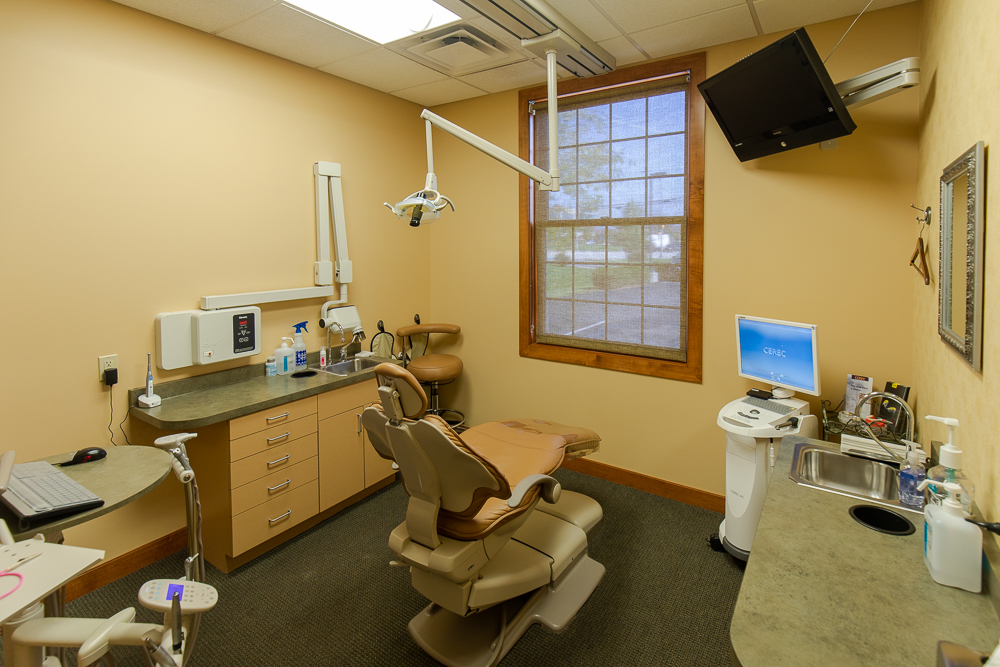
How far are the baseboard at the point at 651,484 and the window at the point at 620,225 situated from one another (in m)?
0.70

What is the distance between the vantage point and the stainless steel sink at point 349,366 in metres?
3.42

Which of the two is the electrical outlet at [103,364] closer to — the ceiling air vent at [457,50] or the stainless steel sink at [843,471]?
the ceiling air vent at [457,50]

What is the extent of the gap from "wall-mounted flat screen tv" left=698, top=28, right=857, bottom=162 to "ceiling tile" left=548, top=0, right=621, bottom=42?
578 millimetres

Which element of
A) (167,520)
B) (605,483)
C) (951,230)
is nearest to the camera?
(951,230)

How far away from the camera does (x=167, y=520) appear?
2752 millimetres

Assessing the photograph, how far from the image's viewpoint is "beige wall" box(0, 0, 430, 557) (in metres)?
2.21

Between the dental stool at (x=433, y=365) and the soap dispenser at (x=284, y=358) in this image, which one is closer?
the soap dispenser at (x=284, y=358)

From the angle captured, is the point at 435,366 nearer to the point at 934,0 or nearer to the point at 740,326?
the point at 740,326

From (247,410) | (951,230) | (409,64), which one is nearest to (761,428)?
(951,230)

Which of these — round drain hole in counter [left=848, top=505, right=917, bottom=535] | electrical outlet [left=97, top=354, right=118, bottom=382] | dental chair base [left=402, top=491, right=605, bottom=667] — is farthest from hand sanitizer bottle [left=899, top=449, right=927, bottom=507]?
electrical outlet [left=97, top=354, right=118, bottom=382]

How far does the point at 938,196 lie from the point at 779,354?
932 mm

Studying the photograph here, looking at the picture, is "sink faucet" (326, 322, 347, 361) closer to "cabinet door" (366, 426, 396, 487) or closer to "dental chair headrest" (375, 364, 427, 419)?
"cabinet door" (366, 426, 396, 487)

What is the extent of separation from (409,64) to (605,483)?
A: 9.81ft

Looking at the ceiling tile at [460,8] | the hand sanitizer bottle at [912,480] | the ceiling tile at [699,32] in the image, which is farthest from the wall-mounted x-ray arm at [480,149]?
the hand sanitizer bottle at [912,480]
